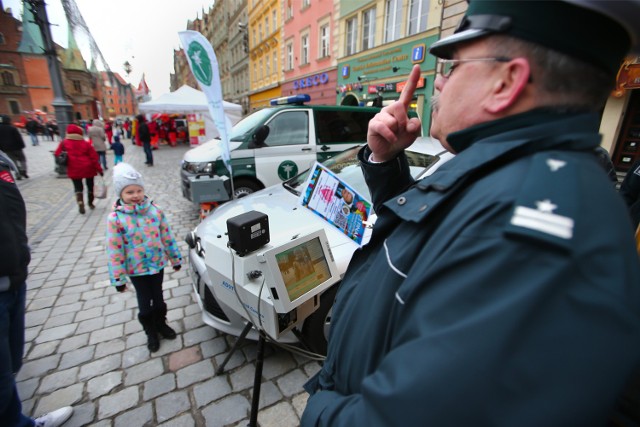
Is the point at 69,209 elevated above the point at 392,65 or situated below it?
below

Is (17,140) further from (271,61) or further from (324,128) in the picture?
(271,61)

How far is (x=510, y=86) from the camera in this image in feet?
2.23

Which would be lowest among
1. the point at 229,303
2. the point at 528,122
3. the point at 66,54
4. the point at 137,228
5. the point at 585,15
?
the point at 229,303

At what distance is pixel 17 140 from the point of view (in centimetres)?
852

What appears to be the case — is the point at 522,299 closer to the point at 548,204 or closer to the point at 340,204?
the point at 548,204

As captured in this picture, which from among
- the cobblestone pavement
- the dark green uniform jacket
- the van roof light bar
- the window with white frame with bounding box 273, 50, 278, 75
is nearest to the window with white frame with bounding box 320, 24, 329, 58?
the window with white frame with bounding box 273, 50, 278, 75

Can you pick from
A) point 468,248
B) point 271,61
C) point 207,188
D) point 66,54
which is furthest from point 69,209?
point 271,61

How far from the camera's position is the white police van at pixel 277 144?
17.8 ft

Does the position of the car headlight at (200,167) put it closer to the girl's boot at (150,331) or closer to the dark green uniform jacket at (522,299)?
the girl's boot at (150,331)

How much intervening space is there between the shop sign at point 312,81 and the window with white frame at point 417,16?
253 inches

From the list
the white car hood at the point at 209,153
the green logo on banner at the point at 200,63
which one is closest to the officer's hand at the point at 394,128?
the green logo on banner at the point at 200,63

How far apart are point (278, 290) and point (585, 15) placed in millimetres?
1373

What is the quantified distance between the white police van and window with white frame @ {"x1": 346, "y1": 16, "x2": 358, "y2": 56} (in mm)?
10924

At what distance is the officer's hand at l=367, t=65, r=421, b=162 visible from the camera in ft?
3.58
